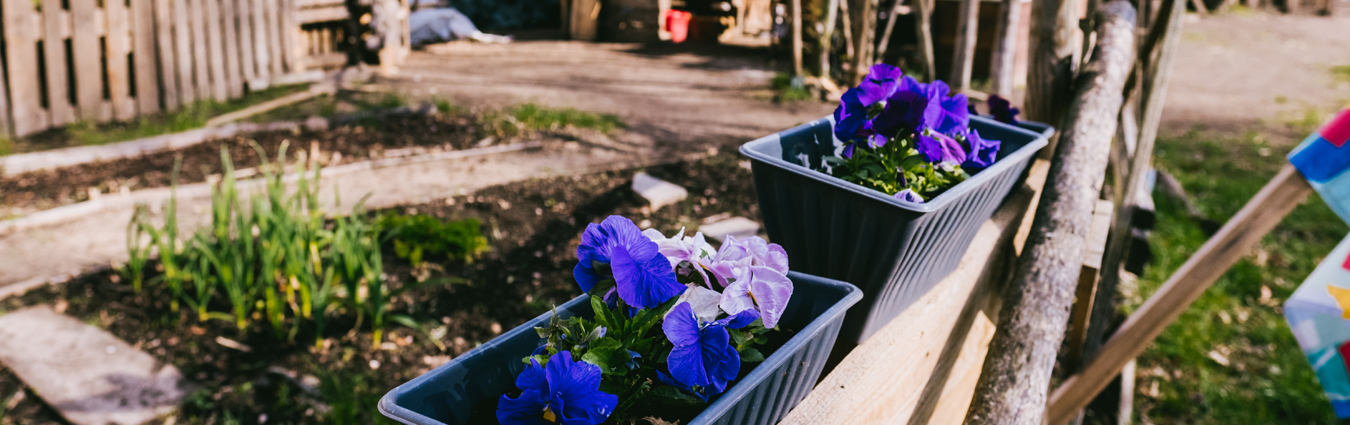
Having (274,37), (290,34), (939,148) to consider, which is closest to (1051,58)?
(939,148)

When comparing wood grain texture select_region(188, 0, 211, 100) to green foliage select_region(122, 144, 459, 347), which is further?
wood grain texture select_region(188, 0, 211, 100)

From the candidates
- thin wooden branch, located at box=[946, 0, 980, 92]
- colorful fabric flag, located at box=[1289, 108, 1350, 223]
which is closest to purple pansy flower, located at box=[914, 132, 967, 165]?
colorful fabric flag, located at box=[1289, 108, 1350, 223]

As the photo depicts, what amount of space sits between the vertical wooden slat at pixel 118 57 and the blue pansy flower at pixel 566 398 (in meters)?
5.44

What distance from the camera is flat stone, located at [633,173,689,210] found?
3312 millimetres

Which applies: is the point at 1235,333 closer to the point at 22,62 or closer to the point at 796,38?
the point at 796,38

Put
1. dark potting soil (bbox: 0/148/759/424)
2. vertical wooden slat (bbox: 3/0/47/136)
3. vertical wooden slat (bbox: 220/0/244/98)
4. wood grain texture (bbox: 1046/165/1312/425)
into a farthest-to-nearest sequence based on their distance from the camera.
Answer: vertical wooden slat (bbox: 220/0/244/98) < vertical wooden slat (bbox: 3/0/47/136) < dark potting soil (bbox: 0/148/759/424) < wood grain texture (bbox: 1046/165/1312/425)

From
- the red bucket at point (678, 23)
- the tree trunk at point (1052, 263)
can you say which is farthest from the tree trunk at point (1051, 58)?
the red bucket at point (678, 23)

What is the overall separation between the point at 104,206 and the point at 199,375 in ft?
5.02

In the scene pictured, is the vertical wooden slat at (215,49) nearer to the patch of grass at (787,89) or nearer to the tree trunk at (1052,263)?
the patch of grass at (787,89)

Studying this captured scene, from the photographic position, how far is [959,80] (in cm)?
220

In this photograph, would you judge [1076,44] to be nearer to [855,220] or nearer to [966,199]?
[966,199]

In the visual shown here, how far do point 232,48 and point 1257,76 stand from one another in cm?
901

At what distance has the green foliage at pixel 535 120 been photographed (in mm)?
4602

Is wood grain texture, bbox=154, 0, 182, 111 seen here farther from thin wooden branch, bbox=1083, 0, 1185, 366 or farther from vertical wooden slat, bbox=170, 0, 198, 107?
thin wooden branch, bbox=1083, 0, 1185, 366
